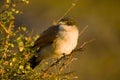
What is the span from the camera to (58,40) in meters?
9.28

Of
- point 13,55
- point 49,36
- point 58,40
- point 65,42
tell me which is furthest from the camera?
point 49,36

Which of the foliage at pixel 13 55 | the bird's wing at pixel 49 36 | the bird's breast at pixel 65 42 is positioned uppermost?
the bird's wing at pixel 49 36

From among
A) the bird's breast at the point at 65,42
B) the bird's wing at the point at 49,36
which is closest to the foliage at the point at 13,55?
the bird's breast at the point at 65,42

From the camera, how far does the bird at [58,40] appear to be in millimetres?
9148

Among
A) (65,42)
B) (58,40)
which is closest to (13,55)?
(65,42)

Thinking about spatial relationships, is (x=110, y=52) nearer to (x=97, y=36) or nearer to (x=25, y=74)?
(x=97, y=36)

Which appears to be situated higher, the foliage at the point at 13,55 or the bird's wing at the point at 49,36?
the bird's wing at the point at 49,36

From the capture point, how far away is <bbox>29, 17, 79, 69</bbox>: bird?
9.15 m

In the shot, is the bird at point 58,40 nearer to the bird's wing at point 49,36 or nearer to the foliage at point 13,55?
the bird's wing at point 49,36

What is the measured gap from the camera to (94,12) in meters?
24.2

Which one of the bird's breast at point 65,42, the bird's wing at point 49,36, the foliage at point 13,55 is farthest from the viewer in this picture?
the bird's wing at point 49,36

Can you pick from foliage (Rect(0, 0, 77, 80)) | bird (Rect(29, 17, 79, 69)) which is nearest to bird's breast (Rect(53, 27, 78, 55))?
bird (Rect(29, 17, 79, 69))

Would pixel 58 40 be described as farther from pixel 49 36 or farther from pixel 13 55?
pixel 13 55

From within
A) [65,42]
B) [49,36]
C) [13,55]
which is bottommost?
[13,55]
